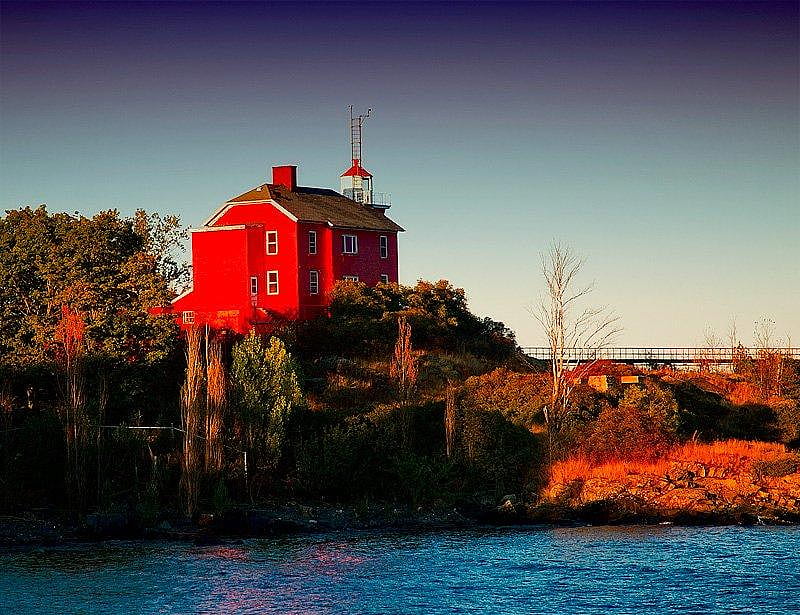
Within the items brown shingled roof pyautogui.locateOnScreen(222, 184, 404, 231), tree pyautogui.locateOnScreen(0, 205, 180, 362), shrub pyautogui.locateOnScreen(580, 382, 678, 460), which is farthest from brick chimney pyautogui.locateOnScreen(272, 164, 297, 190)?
shrub pyautogui.locateOnScreen(580, 382, 678, 460)

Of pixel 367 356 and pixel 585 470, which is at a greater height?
pixel 367 356

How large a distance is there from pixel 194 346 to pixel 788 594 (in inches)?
852

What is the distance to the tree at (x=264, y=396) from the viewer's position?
46344mm

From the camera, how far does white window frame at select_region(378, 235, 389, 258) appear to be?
74.1 m

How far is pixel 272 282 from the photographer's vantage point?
6956 centimetres

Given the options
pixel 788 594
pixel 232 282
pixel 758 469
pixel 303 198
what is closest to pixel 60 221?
pixel 232 282

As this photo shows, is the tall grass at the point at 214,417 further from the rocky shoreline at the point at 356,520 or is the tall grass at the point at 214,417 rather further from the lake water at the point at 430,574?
the lake water at the point at 430,574

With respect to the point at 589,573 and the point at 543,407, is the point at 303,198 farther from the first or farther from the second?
the point at 589,573

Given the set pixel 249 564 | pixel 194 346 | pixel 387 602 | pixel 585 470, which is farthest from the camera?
pixel 585 470

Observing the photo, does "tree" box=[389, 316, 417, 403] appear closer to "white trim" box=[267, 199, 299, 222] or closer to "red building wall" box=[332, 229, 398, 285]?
"white trim" box=[267, 199, 299, 222]

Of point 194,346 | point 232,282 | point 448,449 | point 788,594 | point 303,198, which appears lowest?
point 788,594

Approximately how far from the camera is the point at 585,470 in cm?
4678

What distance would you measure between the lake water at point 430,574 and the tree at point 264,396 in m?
6.49

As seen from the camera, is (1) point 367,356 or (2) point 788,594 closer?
(2) point 788,594
